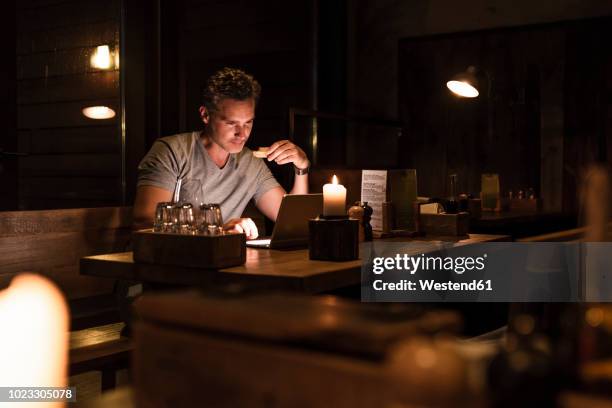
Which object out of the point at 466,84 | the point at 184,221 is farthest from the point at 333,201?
the point at 466,84

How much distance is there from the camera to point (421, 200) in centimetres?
308

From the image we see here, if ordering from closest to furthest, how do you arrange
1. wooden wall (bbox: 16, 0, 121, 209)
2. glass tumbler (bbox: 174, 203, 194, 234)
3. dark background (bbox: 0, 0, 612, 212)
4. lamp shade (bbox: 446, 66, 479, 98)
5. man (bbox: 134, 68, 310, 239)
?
glass tumbler (bbox: 174, 203, 194, 234) → man (bbox: 134, 68, 310, 239) → wooden wall (bbox: 16, 0, 121, 209) → dark background (bbox: 0, 0, 612, 212) → lamp shade (bbox: 446, 66, 479, 98)

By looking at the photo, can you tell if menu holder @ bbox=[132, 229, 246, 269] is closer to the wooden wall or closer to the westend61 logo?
the westend61 logo

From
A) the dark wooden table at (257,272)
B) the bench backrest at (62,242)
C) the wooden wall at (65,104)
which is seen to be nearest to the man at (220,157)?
the bench backrest at (62,242)

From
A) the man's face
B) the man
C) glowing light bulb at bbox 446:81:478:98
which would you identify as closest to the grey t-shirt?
the man

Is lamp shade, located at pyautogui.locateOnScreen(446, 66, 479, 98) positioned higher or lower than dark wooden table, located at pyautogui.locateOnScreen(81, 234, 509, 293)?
higher

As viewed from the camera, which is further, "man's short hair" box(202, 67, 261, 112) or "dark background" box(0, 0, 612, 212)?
"dark background" box(0, 0, 612, 212)

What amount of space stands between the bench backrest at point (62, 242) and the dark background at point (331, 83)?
600 mm

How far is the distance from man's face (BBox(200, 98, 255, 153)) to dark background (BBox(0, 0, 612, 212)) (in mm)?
694

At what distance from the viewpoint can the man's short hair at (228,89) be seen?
10.6 ft

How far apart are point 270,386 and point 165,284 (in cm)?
148

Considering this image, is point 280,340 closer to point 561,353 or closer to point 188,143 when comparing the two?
point 561,353

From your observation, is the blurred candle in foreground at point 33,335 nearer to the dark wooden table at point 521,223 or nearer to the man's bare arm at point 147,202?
the man's bare arm at point 147,202

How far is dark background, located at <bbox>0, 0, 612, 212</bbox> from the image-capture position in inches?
154
